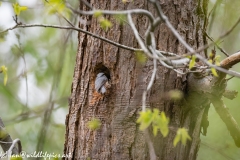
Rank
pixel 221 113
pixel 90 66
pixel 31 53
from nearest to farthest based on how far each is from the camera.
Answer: pixel 221 113
pixel 90 66
pixel 31 53

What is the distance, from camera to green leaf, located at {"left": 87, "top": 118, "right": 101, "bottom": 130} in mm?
1813

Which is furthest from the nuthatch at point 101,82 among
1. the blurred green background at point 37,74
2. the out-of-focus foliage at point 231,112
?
the blurred green background at point 37,74

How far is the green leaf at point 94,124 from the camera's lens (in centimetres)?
181

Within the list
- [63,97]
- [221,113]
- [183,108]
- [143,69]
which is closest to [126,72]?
[143,69]

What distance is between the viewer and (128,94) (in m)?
1.83

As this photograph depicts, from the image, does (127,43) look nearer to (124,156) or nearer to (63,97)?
(124,156)

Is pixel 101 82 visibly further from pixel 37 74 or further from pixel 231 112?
pixel 37 74

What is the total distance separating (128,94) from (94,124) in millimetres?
205

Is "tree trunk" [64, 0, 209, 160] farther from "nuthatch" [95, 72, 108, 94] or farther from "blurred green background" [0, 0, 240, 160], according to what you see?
"blurred green background" [0, 0, 240, 160]

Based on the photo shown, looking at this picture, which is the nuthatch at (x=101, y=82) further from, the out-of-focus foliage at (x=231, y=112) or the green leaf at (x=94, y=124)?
the out-of-focus foliage at (x=231, y=112)

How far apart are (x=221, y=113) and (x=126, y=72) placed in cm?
46

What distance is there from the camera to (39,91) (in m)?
3.99

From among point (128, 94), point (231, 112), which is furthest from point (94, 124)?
point (231, 112)

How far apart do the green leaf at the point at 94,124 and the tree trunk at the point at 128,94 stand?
0.07ft
